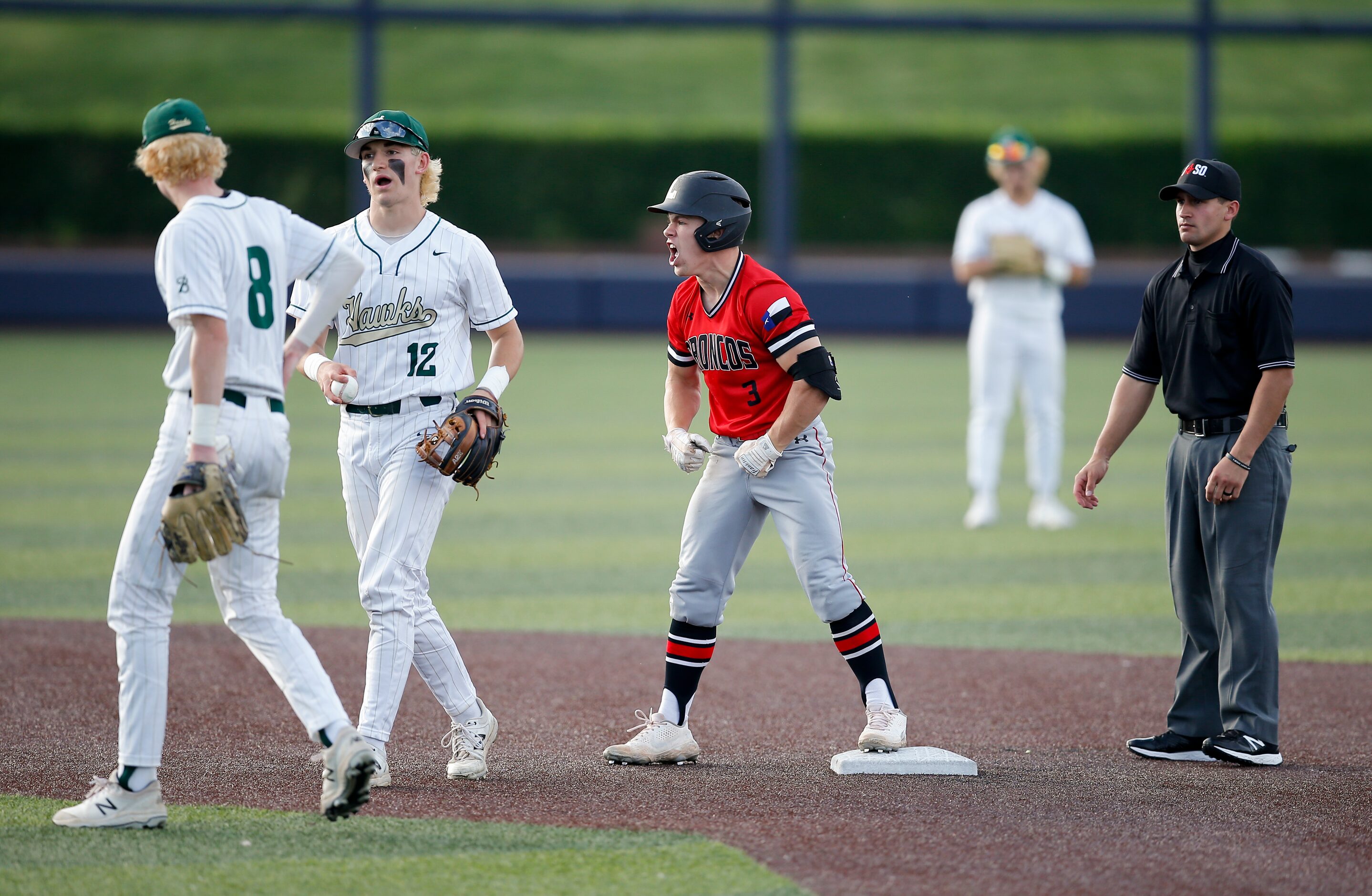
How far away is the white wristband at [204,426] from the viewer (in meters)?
3.85

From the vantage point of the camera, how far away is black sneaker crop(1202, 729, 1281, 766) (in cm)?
495

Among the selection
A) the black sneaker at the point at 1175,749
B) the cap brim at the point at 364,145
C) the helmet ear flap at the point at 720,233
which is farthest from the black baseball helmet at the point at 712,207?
the black sneaker at the point at 1175,749

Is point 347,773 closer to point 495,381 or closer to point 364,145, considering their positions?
point 495,381

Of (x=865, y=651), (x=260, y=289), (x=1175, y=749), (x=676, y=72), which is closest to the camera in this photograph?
(x=260, y=289)

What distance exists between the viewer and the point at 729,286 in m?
4.88

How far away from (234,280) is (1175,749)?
3474mm

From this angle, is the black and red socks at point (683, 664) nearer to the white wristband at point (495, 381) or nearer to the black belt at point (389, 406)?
the white wristband at point (495, 381)

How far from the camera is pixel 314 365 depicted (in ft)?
15.1

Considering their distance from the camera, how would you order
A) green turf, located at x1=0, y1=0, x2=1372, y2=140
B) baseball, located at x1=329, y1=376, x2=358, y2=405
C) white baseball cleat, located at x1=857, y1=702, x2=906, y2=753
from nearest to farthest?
baseball, located at x1=329, y1=376, x2=358, y2=405 < white baseball cleat, located at x1=857, y1=702, x2=906, y2=753 < green turf, located at x1=0, y1=0, x2=1372, y2=140

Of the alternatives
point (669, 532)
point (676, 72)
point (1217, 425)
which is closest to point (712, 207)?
point (1217, 425)

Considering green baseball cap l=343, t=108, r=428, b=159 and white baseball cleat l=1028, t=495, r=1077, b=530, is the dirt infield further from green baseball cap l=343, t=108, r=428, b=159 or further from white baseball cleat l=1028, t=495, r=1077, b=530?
white baseball cleat l=1028, t=495, r=1077, b=530

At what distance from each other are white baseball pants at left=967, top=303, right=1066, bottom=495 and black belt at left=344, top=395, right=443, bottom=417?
569 cm

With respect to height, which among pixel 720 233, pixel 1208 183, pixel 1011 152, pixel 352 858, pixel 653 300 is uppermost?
pixel 653 300

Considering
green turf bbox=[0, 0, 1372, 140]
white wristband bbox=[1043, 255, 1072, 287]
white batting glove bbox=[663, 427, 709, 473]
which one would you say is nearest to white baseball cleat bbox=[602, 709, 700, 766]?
white batting glove bbox=[663, 427, 709, 473]
